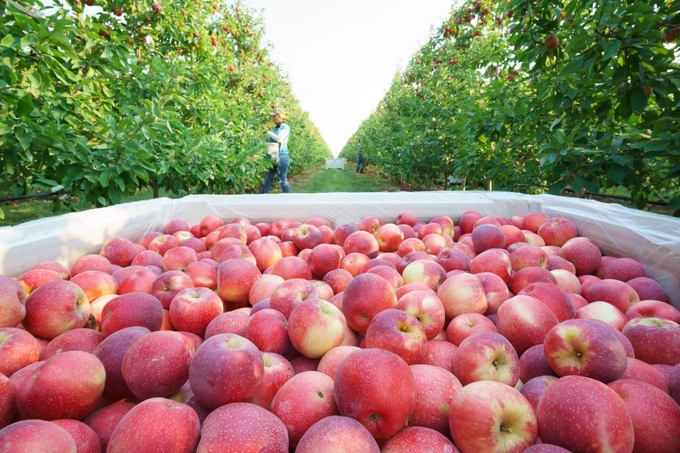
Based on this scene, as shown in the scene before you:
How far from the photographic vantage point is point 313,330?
4.88ft

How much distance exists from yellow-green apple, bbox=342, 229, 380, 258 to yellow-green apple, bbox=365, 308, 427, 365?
1.23 meters

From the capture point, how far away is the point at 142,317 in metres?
1.63

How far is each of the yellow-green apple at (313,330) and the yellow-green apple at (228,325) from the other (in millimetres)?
252

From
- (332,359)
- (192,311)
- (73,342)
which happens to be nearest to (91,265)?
(73,342)

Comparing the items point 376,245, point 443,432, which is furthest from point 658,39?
point 443,432

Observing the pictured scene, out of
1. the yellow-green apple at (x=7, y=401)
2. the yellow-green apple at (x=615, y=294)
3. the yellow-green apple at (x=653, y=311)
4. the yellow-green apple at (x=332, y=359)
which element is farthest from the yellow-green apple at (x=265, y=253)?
the yellow-green apple at (x=653, y=311)

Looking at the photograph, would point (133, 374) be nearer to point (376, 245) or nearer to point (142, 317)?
point (142, 317)

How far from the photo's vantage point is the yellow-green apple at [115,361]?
51.7 inches

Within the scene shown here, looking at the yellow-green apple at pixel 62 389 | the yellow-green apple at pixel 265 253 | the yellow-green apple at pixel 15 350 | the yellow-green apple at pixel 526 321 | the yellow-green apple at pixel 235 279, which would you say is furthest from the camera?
the yellow-green apple at pixel 265 253

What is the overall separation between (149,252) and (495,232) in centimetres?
241

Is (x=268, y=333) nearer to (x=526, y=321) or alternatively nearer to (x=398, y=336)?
(x=398, y=336)

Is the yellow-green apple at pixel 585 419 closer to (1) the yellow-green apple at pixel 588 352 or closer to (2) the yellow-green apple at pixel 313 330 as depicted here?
(1) the yellow-green apple at pixel 588 352

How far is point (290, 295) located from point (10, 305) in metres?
1.14

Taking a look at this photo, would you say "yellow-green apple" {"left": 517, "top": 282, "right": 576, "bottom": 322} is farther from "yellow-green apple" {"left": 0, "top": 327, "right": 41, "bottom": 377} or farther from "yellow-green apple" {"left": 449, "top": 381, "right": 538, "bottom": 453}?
"yellow-green apple" {"left": 0, "top": 327, "right": 41, "bottom": 377}
